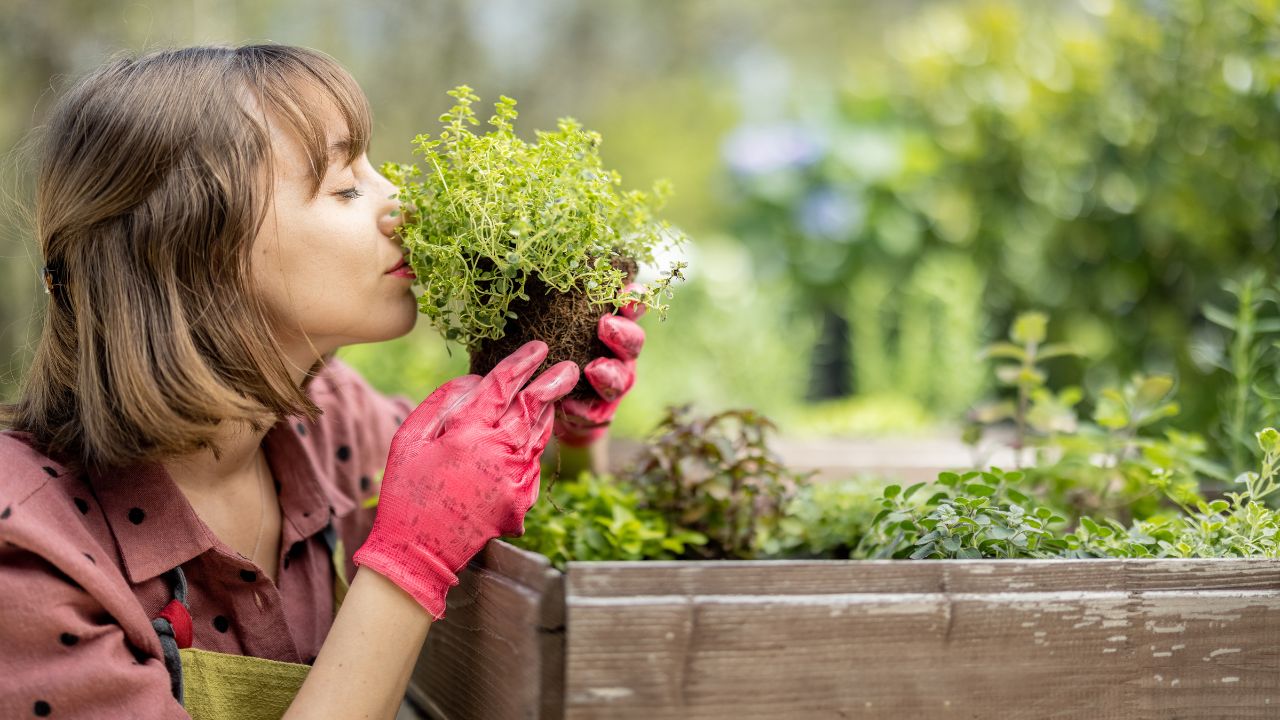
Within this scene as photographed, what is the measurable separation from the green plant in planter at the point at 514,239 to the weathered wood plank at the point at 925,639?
397 millimetres

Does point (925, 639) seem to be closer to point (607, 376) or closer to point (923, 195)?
point (607, 376)

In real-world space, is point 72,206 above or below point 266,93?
below

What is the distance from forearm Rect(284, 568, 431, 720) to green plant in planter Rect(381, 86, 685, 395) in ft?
1.03

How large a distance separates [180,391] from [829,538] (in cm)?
94

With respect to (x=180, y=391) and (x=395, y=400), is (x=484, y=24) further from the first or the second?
(x=180, y=391)

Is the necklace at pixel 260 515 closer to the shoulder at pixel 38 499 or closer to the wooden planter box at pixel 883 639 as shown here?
the shoulder at pixel 38 499

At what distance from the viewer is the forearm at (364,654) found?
44.4 inches

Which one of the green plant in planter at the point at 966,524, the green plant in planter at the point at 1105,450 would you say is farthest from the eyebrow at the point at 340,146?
the green plant in planter at the point at 1105,450

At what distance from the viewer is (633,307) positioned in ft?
4.46

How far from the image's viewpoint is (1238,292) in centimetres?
165

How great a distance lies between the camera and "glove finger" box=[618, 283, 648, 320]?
1262mm

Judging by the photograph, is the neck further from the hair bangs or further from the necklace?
the hair bangs

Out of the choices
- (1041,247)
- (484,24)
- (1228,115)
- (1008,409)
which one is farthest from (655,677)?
(484,24)

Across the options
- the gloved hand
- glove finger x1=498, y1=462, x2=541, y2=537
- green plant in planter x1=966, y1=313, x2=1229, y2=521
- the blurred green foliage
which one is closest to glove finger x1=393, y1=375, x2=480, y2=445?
the gloved hand
